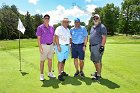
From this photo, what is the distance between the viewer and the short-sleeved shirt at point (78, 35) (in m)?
11.1

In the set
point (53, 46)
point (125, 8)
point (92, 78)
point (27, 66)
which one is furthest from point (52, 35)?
point (125, 8)

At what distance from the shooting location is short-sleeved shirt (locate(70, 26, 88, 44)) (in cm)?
1106

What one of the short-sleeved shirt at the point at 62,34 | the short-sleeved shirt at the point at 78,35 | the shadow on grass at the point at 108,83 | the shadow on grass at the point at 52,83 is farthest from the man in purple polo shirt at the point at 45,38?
the shadow on grass at the point at 108,83

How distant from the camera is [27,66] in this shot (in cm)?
1384

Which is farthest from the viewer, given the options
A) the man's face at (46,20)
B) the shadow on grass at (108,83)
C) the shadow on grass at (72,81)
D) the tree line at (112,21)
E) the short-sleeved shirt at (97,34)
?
the tree line at (112,21)

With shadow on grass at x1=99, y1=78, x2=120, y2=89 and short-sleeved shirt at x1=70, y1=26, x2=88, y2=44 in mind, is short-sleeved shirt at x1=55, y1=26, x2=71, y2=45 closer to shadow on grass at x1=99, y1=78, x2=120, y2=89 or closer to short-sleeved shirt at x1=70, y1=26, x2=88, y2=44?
short-sleeved shirt at x1=70, y1=26, x2=88, y2=44

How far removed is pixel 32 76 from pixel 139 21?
66.2 meters

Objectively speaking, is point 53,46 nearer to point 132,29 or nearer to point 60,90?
point 60,90

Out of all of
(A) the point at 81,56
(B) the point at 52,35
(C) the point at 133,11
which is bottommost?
(A) the point at 81,56

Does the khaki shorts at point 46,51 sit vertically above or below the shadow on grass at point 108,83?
above

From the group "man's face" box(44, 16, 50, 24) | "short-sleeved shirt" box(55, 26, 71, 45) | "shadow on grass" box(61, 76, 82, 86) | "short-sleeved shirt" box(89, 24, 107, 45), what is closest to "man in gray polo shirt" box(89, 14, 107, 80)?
"short-sleeved shirt" box(89, 24, 107, 45)

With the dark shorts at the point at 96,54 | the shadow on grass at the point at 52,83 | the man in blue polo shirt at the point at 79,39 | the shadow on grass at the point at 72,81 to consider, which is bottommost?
the shadow on grass at the point at 52,83

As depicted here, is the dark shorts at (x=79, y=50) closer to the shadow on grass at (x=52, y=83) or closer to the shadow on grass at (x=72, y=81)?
the shadow on grass at (x=72, y=81)

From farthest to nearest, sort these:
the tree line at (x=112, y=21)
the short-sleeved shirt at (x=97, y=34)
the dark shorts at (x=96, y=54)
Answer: the tree line at (x=112, y=21) → the dark shorts at (x=96, y=54) → the short-sleeved shirt at (x=97, y=34)
